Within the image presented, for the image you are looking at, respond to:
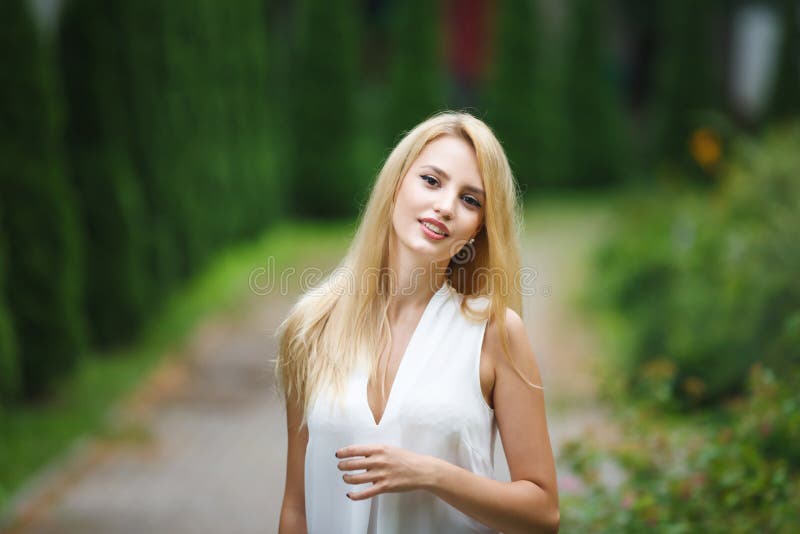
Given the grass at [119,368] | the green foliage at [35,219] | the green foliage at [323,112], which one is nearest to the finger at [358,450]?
the grass at [119,368]

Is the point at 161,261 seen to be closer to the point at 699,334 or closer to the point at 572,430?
the point at 572,430

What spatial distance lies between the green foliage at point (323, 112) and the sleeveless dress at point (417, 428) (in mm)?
12581

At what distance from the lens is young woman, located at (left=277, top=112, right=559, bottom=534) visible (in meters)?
1.74

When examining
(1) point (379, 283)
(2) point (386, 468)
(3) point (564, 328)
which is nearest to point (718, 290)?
(3) point (564, 328)

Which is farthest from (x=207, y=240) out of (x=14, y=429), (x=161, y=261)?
(x=14, y=429)

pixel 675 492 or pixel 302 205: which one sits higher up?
pixel 675 492

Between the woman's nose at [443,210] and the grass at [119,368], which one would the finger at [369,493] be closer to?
the woman's nose at [443,210]

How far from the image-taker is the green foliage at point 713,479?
3068 mm

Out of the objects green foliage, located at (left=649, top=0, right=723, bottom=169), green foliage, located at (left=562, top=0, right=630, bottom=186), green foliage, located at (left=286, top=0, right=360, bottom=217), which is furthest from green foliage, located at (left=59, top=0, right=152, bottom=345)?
green foliage, located at (left=649, top=0, right=723, bottom=169)

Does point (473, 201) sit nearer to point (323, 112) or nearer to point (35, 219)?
point (35, 219)

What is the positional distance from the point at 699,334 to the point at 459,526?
15.1 ft

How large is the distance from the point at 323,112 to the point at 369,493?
13.1 m

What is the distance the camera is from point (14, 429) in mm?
5598

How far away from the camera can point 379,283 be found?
1.97m
